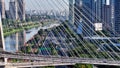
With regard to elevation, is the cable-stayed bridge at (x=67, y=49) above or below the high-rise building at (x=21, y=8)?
below

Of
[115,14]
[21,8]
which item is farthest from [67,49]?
[21,8]

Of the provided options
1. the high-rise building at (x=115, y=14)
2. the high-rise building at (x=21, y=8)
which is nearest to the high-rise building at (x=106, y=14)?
the high-rise building at (x=115, y=14)

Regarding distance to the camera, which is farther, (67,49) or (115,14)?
(115,14)

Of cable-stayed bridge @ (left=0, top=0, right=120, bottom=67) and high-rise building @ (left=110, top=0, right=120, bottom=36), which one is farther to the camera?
high-rise building @ (left=110, top=0, right=120, bottom=36)

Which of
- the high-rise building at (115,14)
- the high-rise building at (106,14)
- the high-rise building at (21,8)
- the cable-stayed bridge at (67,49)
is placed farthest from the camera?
the high-rise building at (106,14)

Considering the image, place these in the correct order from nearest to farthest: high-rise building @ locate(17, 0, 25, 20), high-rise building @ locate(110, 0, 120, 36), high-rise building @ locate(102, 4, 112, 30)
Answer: high-rise building @ locate(17, 0, 25, 20) < high-rise building @ locate(110, 0, 120, 36) < high-rise building @ locate(102, 4, 112, 30)

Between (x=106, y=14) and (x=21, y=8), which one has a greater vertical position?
(x=21, y=8)

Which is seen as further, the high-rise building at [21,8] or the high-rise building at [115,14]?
the high-rise building at [115,14]

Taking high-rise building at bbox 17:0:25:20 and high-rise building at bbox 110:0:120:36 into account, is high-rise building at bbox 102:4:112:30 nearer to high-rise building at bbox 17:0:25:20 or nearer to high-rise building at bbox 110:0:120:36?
high-rise building at bbox 110:0:120:36

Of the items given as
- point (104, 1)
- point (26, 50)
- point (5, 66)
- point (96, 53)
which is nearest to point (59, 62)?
point (5, 66)

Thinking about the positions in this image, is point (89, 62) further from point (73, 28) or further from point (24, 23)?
point (24, 23)

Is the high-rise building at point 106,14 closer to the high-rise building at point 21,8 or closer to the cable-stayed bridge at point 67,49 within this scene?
the cable-stayed bridge at point 67,49

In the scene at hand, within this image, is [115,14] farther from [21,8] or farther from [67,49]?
[67,49]

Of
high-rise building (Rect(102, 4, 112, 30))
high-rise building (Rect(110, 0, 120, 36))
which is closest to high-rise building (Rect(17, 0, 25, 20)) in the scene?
high-rise building (Rect(102, 4, 112, 30))
